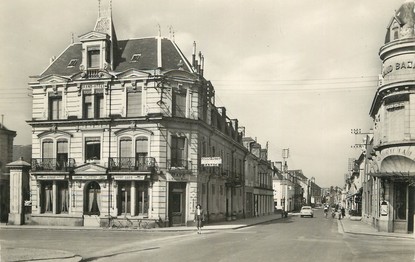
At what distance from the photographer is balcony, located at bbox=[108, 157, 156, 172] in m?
34.9

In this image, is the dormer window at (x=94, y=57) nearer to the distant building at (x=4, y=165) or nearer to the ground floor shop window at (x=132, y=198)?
the ground floor shop window at (x=132, y=198)

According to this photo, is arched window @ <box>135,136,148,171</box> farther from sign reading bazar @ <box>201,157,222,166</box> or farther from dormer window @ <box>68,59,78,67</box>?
dormer window @ <box>68,59,78,67</box>

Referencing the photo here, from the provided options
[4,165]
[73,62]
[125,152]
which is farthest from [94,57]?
[4,165]

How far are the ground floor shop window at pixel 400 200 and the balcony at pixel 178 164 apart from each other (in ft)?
47.9

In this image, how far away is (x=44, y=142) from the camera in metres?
37.7

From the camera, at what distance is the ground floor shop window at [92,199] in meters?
36.0

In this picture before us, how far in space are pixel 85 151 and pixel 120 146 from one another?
2.80 metres

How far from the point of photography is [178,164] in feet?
119

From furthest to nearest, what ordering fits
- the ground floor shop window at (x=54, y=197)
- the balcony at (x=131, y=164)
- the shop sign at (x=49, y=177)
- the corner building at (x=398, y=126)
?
the ground floor shop window at (x=54, y=197) < the shop sign at (x=49, y=177) < the balcony at (x=131, y=164) < the corner building at (x=398, y=126)

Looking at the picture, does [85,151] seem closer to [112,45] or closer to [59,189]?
[59,189]

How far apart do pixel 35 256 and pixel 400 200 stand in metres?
23.3

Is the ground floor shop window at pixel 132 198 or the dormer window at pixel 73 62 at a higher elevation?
the dormer window at pixel 73 62

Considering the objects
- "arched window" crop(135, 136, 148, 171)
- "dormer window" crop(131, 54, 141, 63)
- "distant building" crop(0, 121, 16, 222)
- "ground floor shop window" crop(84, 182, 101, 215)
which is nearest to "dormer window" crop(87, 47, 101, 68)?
"dormer window" crop(131, 54, 141, 63)

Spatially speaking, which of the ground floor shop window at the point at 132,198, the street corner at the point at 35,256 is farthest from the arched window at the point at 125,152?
the street corner at the point at 35,256
